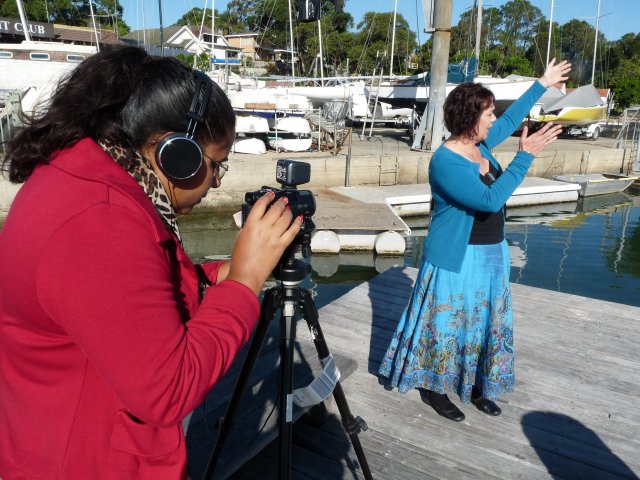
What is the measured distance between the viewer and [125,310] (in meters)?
0.79

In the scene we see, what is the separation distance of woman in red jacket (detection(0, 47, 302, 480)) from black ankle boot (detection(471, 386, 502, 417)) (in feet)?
7.30

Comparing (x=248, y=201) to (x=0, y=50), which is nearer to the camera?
(x=248, y=201)

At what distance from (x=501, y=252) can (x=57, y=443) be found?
234 cm

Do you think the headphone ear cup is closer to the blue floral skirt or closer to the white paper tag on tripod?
the white paper tag on tripod

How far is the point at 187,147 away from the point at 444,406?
92.1 inches

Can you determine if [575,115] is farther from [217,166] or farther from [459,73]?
[217,166]

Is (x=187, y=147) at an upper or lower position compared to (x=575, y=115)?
upper

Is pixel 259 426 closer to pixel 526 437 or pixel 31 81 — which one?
pixel 526 437

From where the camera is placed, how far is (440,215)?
2.71 meters

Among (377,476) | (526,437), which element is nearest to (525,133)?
(526,437)

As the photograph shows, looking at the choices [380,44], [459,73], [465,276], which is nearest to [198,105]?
[465,276]

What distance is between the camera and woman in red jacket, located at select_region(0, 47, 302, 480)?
0.79 metres

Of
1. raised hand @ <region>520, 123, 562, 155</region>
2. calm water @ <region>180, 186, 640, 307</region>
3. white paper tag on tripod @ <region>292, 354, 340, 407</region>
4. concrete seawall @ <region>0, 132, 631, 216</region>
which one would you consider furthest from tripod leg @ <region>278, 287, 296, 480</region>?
concrete seawall @ <region>0, 132, 631, 216</region>

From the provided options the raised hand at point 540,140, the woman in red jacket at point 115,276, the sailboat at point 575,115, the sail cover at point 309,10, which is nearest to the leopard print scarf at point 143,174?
the woman in red jacket at point 115,276
